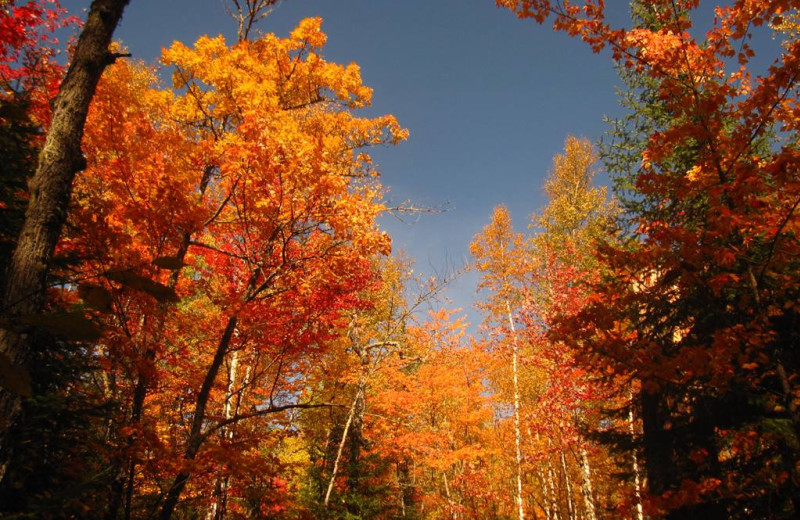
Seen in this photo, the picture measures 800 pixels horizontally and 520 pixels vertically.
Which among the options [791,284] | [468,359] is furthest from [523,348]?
[791,284]

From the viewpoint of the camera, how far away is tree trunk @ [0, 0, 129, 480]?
2.11 metres

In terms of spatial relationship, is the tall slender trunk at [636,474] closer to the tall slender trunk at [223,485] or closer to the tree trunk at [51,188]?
the tall slender trunk at [223,485]

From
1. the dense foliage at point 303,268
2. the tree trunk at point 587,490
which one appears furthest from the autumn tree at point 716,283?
the tree trunk at point 587,490

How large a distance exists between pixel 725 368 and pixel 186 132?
9945 mm

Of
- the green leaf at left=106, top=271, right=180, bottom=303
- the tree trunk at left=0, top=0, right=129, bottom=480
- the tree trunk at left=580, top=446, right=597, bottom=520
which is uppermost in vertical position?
the tree trunk at left=0, top=0, right=129, bottom=480

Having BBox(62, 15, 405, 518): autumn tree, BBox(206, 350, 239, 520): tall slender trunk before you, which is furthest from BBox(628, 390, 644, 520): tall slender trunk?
BBox(206, 350, 239, 520): tall slender trunk

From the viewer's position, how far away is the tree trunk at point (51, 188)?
2.11 meters

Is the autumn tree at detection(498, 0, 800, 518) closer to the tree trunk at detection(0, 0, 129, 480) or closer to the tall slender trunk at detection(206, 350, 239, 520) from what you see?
the tree trunk at detection(0, 0, 129, 480)

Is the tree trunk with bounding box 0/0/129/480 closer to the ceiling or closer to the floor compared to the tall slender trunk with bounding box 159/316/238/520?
closer to the ceiling

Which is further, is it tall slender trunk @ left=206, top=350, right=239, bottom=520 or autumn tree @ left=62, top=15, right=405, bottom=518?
tall slender trunk @ left=206, top=350, right=239, bottom=520

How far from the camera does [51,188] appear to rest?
2408mm

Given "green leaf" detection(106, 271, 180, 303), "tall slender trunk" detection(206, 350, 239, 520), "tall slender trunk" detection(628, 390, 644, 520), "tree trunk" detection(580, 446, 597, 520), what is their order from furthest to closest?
1. "tree trunk" detection(580, 446, 597, 520)
2. "tall slender trunk" detection(628, 390, 644, 520)
3. "tall slender trunk" detection(206, 350, 239, 520)
4. "green leaf" detection(106, 271, 180, 303)

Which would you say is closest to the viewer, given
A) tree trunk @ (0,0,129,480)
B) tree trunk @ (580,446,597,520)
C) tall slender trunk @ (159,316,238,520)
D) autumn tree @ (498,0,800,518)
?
tree trunk @ (0,0,129,480)

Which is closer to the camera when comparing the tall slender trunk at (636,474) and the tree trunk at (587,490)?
the tall slender trunk at (636,474)
